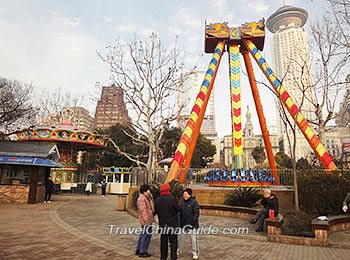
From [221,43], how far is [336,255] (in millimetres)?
16650

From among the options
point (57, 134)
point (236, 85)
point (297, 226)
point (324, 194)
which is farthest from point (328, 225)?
point (57, 134)

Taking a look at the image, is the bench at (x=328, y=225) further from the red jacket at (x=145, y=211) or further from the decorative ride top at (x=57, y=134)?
the decorative ride top at (x=57, y=134)

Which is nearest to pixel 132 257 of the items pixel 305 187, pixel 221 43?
pixel 305 187

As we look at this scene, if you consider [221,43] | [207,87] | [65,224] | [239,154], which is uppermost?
[221,43]

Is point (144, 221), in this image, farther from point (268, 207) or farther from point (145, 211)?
point (268, 207)

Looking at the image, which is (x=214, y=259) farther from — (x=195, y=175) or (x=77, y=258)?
(x=195, y=175)

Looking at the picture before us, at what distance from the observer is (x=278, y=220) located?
745 cm

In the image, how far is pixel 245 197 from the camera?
11781 mm

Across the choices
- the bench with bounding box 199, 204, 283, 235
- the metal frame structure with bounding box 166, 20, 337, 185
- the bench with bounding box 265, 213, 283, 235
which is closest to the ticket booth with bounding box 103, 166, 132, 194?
the metal frame structure with bounding box 166, 20, 337, 185

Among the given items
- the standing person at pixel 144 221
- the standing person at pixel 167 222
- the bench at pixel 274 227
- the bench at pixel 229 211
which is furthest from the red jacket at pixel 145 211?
the bench at pixel 229 211

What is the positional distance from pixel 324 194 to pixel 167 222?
758cm

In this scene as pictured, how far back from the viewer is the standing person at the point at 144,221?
5.75m

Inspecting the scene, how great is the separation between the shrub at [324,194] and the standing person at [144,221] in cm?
720

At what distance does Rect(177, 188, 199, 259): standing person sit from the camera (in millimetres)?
5633
